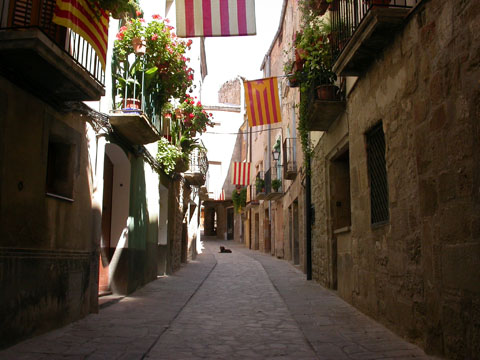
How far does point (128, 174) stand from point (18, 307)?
479 cm

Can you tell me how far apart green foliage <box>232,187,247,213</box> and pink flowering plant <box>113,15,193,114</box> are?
76.5 ft

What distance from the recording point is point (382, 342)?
198 inches

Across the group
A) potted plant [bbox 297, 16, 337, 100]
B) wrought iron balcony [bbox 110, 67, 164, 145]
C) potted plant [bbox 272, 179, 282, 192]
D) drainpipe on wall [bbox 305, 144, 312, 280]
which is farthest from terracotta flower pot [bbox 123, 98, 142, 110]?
potted plant [bbox 272, 179, 282, 192]

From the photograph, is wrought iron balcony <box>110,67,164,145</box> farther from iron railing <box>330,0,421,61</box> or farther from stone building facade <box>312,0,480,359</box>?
stone building facade <box>312,0,480,359</box>

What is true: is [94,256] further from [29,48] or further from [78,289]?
[29,48]

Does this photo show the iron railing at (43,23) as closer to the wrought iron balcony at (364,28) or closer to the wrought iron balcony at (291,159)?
the wrought iron balcony at (364,28)

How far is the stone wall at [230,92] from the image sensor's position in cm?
3875

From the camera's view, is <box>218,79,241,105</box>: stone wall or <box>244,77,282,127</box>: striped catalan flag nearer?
<box>244,77,282,127</box>: striped catalan flag

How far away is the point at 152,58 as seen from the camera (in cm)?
905

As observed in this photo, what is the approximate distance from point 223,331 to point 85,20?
13.2ft

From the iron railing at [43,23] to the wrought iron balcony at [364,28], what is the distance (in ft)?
10.6

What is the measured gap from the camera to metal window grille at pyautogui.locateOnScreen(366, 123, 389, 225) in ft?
20.6

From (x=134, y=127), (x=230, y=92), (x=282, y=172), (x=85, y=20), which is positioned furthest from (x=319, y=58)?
(x=230, y=92)

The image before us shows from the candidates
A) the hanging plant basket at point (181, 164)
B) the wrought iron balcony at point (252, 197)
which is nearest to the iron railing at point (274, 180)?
the wrought iron balcony at point (252, 197)
